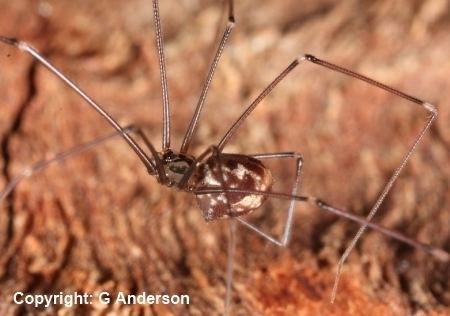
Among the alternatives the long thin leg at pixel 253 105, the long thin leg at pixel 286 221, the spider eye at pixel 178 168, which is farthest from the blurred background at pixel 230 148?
the long thin leg at pixel 253 105

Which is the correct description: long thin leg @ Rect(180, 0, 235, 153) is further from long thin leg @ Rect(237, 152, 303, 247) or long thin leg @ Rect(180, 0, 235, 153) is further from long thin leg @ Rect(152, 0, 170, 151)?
long thin leg @ Rect(237, 152, 303, 247)

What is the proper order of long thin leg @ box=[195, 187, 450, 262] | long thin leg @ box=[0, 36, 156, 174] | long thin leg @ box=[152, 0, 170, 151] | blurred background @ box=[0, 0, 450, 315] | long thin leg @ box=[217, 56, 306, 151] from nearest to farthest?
long thin leg @ box=[195, 187, 450, 262], blurred background @ box=[0, 0, 450, 315], long thin leg @ box=[0, 36, 156, 174], long thin leg @ box=[217, 56, 306, 151], long thin leg @ box=[152, 0, 170, 151]

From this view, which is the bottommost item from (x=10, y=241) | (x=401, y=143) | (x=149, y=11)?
(x=10, y=241)

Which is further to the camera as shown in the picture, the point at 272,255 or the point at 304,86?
the point at 304,86

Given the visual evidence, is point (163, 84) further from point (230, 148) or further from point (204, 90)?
point (230, 148)

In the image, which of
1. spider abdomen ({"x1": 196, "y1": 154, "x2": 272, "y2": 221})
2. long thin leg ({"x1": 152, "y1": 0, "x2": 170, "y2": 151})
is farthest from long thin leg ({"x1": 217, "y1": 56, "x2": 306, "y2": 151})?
long thin leg ({"x1": 152, "y1": 0, "x2": 170, "y2": 151})

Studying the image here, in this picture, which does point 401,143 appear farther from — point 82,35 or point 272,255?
point 82,35

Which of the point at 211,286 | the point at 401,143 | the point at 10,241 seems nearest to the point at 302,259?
the point at 211,286
